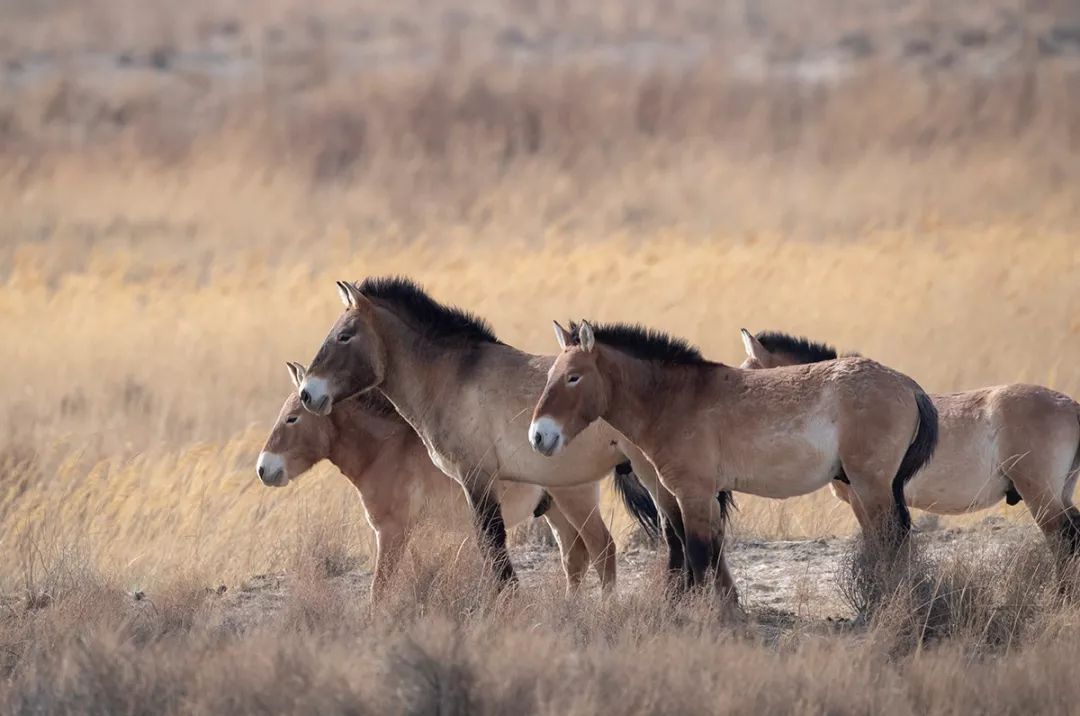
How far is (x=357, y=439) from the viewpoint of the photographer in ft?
36.4

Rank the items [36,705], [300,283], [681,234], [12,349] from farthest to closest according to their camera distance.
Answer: [681,234]
[300,283]
[12,349]
[36,705]

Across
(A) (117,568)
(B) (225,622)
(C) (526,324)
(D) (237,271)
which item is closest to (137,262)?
(D) (237,271)

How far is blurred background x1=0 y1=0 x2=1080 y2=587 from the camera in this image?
53.3ft

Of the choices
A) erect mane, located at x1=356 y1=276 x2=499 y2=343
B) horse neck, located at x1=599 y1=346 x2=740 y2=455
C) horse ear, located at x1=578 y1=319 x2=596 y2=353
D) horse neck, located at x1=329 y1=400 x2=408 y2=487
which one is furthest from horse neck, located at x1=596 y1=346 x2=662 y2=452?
horse neck, located at x1=329 y1=400 x2=408 y2=487

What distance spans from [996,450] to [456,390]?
327cm

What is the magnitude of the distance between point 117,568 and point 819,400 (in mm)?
4897

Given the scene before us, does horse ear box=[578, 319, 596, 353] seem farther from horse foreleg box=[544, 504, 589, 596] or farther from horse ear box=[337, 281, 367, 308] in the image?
horse foreleg box=[544, 504, 589, 596]

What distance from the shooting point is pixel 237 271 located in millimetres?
23469

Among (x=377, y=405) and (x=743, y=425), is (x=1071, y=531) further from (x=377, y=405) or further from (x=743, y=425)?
(x=377, y=405)

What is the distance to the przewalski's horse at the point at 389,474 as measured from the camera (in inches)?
427

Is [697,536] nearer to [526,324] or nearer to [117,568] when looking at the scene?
[117,568]

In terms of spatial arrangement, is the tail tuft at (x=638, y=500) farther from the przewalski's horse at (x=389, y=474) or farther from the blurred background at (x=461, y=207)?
the blurred background at (x=461, y=207)

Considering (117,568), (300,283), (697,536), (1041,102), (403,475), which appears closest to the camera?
(697,536)

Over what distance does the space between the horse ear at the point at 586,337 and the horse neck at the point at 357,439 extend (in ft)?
→ 6.11
